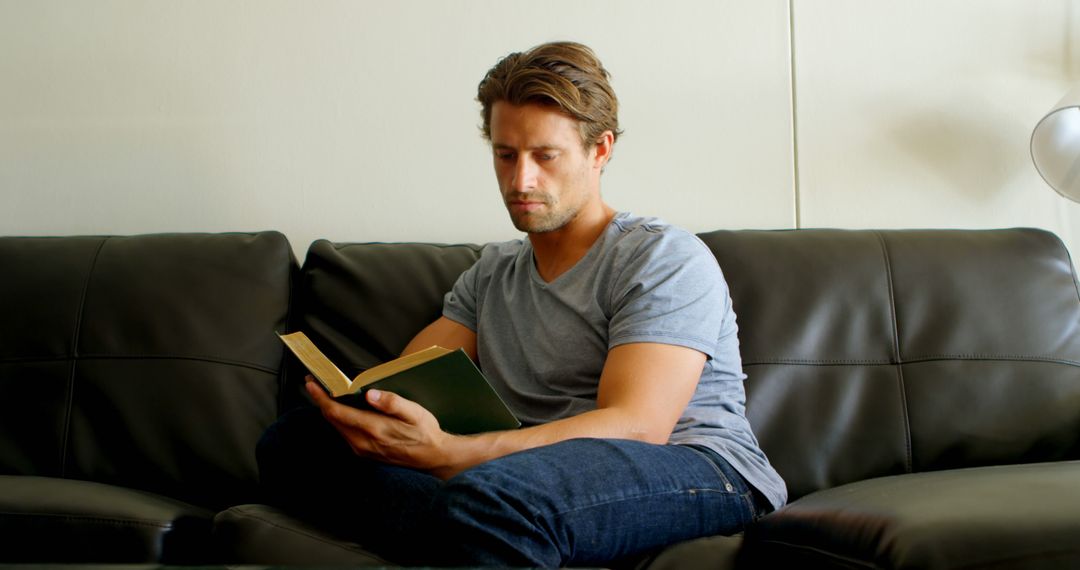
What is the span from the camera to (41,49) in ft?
7.91

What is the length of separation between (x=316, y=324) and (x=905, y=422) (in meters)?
1.13

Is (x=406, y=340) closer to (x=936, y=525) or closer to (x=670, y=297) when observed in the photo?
(x=670, y=297)

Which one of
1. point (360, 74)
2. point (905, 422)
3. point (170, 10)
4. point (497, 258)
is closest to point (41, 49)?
point (170, 10)

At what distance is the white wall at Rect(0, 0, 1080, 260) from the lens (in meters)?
2.39

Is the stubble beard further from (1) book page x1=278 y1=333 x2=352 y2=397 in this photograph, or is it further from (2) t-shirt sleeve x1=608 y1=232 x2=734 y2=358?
(1) book page x1=278 y1=333 x2=352 y2=397

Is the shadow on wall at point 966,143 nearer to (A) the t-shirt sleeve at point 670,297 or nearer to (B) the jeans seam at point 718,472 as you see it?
(A) the t-shirt sleeve at point 670,297

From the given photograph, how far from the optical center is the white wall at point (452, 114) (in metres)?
2.39

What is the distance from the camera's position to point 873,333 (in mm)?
1987

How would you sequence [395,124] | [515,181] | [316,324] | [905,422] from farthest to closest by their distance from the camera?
[395,124]
[316,324]
[905,422]
[515,181]

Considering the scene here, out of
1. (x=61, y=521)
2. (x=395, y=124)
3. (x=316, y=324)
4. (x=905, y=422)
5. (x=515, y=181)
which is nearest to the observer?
(x=61, y=521)

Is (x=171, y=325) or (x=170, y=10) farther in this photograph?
(x=170, y=10)

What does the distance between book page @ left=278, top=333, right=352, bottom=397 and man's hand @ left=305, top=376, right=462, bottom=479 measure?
0.11ft

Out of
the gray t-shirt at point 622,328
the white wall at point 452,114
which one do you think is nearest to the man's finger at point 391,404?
the gray t-shirt at point 622,328

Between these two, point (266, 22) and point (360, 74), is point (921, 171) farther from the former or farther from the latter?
point (266, 22)
